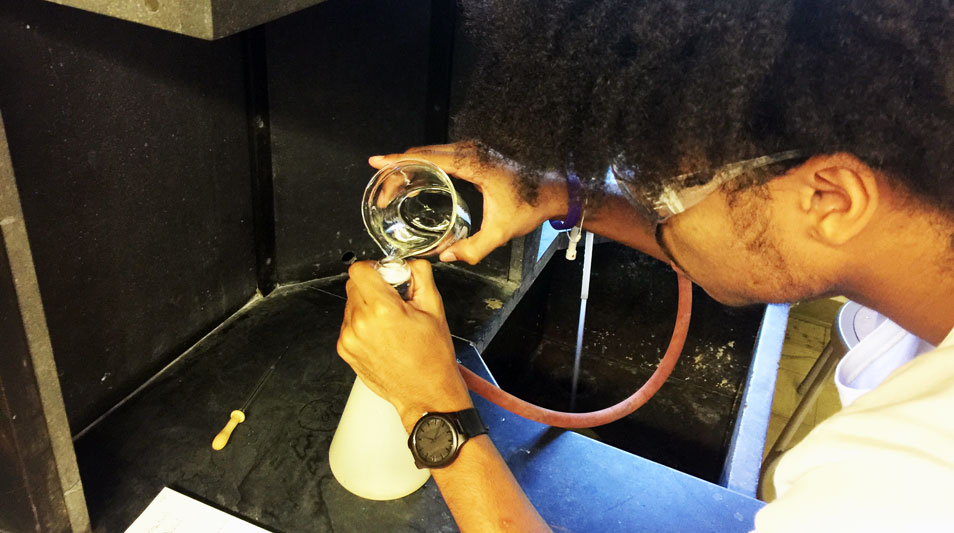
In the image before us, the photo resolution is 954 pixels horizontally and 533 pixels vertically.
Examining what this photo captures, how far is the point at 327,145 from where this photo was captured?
4.12 feet

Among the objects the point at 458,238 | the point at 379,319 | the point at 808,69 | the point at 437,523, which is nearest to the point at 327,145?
the point at 458,238

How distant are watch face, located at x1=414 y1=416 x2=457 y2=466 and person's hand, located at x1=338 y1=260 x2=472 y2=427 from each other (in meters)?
0.02

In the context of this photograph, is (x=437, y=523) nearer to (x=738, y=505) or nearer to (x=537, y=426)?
(x=537, y=426)

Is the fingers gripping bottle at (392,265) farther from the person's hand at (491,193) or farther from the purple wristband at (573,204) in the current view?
the purple wristband at (573,204)

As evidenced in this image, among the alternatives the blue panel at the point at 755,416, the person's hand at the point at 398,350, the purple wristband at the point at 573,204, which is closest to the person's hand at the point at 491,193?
the purple wristband at the point at 573,204

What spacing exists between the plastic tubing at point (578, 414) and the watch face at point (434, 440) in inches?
8.0

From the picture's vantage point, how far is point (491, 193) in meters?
0.91

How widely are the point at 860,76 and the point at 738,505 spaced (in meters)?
0.59

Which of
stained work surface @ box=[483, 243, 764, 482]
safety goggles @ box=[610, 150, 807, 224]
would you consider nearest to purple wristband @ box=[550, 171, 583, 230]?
safety goggles @ box=[610, 150, 807, 224]

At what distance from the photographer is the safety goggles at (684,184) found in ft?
2.11

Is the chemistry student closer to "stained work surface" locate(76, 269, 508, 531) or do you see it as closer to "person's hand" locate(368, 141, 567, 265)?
"person's hand" locate(368, 141, 567, 265)

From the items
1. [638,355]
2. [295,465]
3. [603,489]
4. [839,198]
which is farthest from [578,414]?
[638,355]

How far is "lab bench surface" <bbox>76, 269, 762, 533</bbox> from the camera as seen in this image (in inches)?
34.9

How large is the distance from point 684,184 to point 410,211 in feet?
1.17
